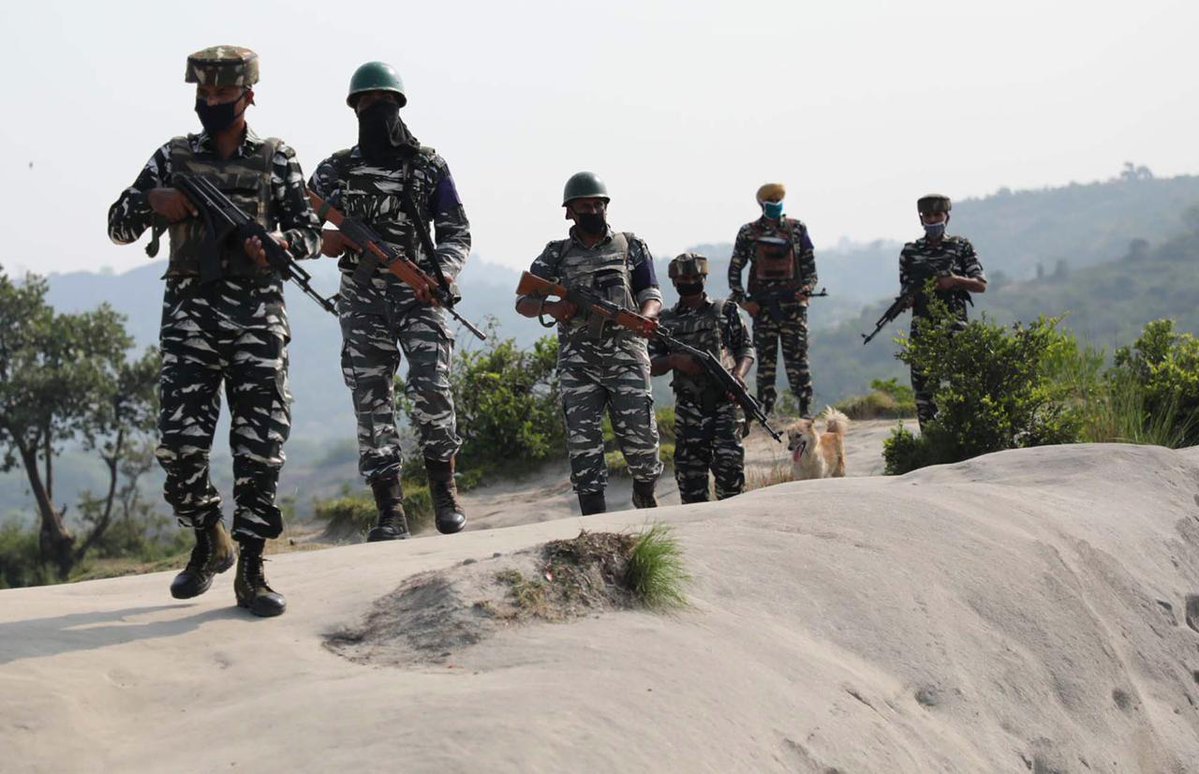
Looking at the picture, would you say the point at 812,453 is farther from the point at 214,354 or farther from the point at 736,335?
the point at 214,354

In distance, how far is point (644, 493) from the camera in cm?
765

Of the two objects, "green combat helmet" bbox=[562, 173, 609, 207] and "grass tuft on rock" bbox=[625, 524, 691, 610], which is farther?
"green combat helmet" bbox=[562, 173, 609, 207]

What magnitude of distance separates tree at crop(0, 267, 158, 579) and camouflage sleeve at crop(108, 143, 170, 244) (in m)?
18.4

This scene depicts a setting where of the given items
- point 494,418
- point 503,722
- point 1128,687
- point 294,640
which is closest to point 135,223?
point 294,640

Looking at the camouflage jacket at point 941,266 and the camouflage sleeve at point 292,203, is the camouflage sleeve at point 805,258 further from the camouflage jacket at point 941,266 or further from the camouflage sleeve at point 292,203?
the camouflage sleeve at point 292,203

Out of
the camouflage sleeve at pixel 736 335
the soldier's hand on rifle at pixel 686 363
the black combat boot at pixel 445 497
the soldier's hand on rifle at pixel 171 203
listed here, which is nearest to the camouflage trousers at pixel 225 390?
the soldier's hand on rifle at pixel 171 203

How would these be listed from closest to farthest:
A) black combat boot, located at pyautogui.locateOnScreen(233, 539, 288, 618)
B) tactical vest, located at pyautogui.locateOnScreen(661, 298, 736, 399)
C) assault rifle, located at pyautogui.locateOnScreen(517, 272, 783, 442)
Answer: black combat boot, located at pyautogui.locateOnScreen(233, 539, 288, 618) < assault rifle, located at pyautogui.locateOnScreen(517, 272, 783, 442) < tactical vest, located at pyautogui.locateOnScreen(661, 298, 736, 399)

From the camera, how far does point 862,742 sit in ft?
12.7

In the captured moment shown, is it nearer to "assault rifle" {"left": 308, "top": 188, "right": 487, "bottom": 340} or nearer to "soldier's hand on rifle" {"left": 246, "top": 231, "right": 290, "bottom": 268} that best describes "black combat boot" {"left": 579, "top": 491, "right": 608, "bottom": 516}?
"assault rifle" {"left": 308, "top": 188, "right": 487, "bottom": 340}

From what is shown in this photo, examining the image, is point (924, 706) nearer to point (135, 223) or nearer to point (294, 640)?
point (294, 640)

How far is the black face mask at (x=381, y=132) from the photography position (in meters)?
6.32

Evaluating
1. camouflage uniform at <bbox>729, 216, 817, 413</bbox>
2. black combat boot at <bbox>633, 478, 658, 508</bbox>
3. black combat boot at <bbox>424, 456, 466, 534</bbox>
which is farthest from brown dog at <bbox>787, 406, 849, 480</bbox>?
black combat boot at <bbox>424, 456, 466, 534</bbox>

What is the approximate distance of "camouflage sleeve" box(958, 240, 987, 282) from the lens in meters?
10.7

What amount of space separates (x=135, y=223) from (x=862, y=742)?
291 centimetres
